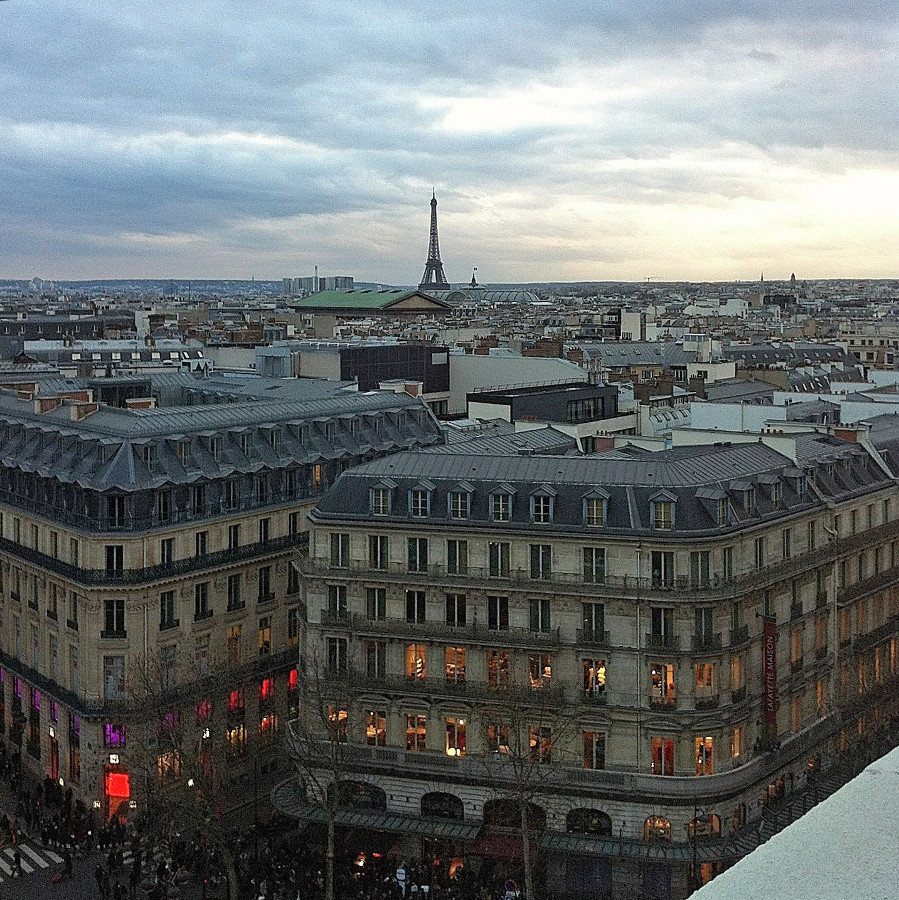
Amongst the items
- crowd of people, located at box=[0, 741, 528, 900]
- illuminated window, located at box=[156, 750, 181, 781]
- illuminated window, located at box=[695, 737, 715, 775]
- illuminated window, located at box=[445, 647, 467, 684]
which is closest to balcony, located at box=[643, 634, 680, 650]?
illuminated window, located at box=[695, 737, 715, 775]

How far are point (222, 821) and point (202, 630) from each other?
9.19 metres

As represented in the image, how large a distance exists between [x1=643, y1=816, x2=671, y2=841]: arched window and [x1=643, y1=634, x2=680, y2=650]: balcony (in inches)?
267

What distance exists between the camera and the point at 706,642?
53.4 m

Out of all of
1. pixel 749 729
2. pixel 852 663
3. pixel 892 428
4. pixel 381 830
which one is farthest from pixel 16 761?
pixel 892 428

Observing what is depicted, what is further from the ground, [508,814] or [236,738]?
[508,814]

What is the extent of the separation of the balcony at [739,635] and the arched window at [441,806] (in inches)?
526

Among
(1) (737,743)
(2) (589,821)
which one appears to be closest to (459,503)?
(2) (589,821)

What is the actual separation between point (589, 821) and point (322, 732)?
490 inches

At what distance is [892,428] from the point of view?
75625 mm

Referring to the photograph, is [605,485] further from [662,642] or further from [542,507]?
[662,642]

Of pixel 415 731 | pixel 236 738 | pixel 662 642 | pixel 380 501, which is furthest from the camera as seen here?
pixel 236 738

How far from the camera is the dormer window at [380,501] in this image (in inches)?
2271

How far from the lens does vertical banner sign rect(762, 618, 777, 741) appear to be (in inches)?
2186

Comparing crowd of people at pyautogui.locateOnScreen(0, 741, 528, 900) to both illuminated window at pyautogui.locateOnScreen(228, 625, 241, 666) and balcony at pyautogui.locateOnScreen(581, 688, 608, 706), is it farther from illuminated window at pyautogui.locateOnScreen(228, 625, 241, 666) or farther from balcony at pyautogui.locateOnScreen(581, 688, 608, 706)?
illuminated window at pyautogui.locateOnScreen(228, 625, 241, 666)
